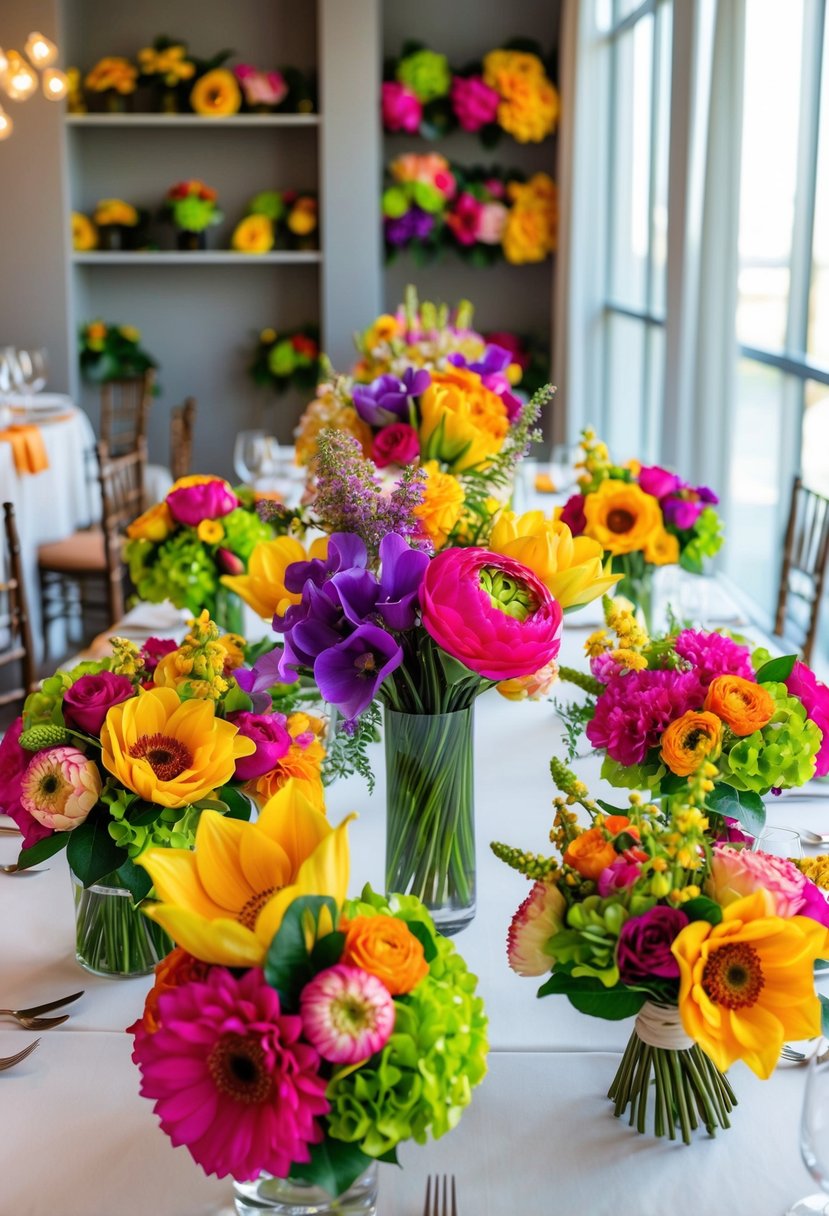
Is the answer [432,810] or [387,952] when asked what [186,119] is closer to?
[432,810]

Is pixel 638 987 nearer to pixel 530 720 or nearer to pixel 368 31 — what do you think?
pixel 530 720

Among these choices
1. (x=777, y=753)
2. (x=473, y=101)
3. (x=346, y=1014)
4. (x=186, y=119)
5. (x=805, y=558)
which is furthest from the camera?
(x=473, y=101)

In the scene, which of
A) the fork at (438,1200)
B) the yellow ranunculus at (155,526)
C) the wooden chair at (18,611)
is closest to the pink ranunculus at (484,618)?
the fork at (438,1200)

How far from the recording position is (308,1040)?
2.37 ft

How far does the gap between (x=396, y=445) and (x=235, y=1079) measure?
1.24m

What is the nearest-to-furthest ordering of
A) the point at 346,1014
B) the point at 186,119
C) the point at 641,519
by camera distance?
the point at 346,1014 → the point at 641,519 → the point at 186,119

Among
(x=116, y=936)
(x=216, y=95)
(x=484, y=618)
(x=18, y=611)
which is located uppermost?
(x=216, y=95)

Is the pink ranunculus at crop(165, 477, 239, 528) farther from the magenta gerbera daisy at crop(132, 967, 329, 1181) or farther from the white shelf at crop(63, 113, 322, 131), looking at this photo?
the white shelf at crop(63, 113, 322, 131)

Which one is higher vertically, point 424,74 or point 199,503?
point 424,74

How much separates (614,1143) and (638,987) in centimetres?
18

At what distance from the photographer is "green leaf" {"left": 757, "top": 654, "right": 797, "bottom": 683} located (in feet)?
3.74

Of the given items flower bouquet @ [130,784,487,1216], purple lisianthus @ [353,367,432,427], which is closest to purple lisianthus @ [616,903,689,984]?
flower bouquet @ [130,784,487,1216]

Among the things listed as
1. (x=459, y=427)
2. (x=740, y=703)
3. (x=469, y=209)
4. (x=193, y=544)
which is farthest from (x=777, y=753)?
(x=469, y=209)

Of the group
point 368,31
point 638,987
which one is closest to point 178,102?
point 368,31
